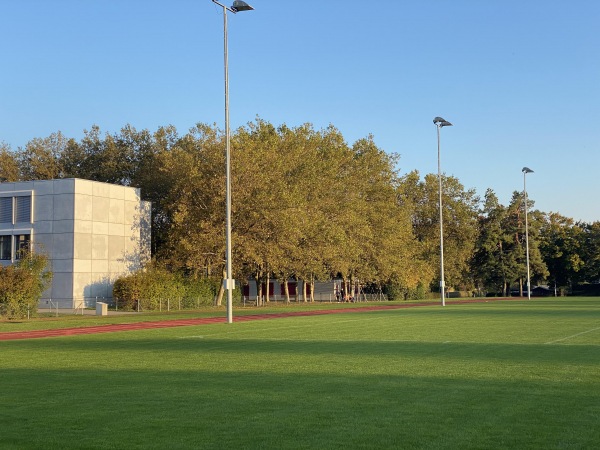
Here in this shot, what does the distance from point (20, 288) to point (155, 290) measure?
15696 mm

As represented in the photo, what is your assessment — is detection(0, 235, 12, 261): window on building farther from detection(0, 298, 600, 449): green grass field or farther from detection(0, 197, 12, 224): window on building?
detection(0, 298, 600, 449): green grass field

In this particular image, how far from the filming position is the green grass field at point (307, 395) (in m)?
8.89

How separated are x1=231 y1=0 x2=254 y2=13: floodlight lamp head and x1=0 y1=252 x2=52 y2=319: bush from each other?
2073 cm

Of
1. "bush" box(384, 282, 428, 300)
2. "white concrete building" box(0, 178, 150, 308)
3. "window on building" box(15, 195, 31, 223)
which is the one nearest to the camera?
"white concrete building" box(0, 178, 150, 308)

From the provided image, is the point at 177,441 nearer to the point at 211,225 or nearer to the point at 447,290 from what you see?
the point at 211,225

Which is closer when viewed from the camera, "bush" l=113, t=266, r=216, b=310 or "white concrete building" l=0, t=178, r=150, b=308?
"bush" l=113, t=266, r=216, b=310

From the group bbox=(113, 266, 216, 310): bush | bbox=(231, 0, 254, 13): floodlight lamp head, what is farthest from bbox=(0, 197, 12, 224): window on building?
bbox=(231, 0, 254, 13): floodlight lamp head

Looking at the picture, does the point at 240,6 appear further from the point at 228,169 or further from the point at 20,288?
the point at 20,288

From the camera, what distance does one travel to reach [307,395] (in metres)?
12.2

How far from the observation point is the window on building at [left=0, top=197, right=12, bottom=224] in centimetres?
6172

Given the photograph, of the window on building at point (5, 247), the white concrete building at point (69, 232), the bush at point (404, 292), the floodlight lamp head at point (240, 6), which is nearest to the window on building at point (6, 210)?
the white concrete building at point (69, 232)

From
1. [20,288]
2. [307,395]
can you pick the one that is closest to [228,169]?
[20,288]

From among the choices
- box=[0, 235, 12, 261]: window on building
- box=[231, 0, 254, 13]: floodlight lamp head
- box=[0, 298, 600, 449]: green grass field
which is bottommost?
box=[0, 298, 600, 449]: green grass field

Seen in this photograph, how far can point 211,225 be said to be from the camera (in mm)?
61250
